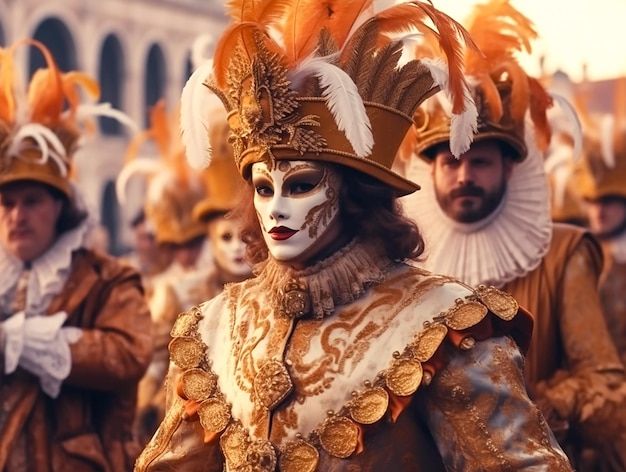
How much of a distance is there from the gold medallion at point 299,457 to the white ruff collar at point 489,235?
2.03 m

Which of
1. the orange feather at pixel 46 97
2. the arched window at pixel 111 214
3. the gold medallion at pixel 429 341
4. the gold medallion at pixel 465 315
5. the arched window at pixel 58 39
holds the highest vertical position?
the arched window at pixel 58 39

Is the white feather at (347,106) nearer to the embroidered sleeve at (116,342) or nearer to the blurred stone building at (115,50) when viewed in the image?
the embroidered sleeve at (116,342)

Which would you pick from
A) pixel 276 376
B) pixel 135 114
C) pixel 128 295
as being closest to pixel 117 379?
pixel 128 295

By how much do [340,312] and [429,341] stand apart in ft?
0.99

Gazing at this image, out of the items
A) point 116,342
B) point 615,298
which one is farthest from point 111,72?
point 116,342

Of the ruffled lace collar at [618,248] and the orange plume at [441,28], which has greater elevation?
the orange plume at [441,28]

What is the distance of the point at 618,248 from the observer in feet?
32.9

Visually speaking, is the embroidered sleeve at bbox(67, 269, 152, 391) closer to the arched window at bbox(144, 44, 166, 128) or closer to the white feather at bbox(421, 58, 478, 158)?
the white feather at bbox(421, 58, 478, 158)

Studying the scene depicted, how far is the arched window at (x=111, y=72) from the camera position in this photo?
41.1m

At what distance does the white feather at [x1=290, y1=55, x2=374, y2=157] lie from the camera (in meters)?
4.42

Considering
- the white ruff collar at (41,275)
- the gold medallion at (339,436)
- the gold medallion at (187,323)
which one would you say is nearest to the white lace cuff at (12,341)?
the white ruff collar at (41,275)

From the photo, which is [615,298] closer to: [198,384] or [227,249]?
[227,249]

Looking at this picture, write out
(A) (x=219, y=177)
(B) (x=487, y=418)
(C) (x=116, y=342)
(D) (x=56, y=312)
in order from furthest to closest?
(A) (x=219, y=177) < (D) (x=56, y=312) < (C) (x=116, y=342) < (B) (x=487, y=418)

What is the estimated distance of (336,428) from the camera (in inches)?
171
